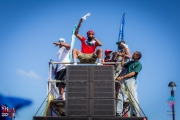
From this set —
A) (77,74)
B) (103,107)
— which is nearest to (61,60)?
(77,74)

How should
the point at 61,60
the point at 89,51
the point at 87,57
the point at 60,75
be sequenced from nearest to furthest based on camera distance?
1. the point at 87,57
2. the point at 89,51
3. the point at 60,75
4. the point at 61,60

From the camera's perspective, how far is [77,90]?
8133mm

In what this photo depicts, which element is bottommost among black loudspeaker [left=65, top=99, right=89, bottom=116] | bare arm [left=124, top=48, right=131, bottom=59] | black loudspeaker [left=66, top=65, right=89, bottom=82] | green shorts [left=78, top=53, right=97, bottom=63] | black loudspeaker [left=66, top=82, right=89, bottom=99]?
black loudspeaker [left=65, top=99, right=89, bottom=116]

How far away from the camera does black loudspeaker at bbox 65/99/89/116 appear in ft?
26.2

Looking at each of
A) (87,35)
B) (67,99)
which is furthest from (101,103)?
(87,35)

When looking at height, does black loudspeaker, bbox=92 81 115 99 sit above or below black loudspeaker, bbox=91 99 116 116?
above

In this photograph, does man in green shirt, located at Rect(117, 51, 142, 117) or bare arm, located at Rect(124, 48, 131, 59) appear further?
bare arm, located at Rect(124, 48, 131, 59)

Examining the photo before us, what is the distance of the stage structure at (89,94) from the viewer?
26.0 feet

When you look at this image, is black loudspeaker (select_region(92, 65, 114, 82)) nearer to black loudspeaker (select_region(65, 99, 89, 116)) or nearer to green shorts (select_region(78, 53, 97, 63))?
black loudspeaker (select_region(65, 99, 89, 116))

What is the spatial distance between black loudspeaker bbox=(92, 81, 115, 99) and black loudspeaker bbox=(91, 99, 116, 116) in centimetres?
9

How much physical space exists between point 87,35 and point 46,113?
2.11 meters

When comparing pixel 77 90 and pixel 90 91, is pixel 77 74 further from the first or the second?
pixel 90 91

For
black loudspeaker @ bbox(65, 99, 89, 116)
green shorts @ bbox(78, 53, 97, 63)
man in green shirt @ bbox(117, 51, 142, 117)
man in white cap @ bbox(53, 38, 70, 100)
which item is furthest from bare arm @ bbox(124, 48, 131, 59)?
black loudspeaker @ bbox(65, 99, 89, 116)

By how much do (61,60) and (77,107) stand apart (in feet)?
7.04
